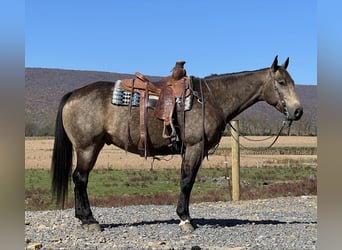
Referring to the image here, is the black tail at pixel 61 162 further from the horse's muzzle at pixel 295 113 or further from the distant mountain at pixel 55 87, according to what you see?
the distant mountain at pixel 55 87

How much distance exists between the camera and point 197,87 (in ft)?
23.8

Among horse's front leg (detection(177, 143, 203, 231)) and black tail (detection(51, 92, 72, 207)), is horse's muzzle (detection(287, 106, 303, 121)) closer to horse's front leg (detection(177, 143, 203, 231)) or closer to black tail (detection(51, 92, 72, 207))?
horse's front leg (detection(177, 143, 203, 231))

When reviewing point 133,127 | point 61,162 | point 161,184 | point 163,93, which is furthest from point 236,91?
point 161,184

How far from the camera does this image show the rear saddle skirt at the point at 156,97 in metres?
6.86

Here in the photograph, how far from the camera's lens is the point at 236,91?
24.2 ft

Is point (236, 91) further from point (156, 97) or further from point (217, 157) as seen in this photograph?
point (217, 157)

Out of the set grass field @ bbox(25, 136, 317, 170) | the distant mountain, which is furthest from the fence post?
the distant mountain

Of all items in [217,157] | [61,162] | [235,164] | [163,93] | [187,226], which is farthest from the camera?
[217,157]

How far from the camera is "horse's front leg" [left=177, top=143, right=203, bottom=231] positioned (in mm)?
6906

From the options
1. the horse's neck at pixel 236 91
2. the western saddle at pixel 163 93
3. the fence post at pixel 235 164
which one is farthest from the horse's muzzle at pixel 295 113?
the fence post at pixel 235 164

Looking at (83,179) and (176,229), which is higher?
(83,179)

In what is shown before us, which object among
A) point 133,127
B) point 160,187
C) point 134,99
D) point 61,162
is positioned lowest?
point 160,187

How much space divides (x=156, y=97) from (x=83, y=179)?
1741 mm

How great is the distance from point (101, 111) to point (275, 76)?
2.86 m
